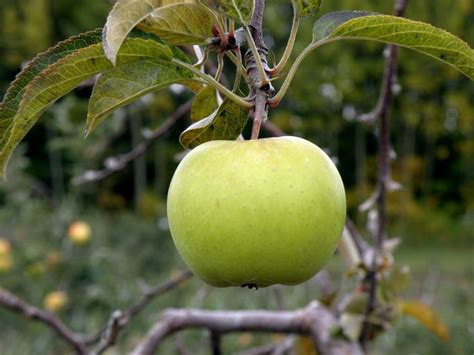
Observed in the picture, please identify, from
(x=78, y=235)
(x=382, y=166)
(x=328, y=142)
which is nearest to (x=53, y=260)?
(x=78, y=235)

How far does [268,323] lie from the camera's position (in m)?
1.25

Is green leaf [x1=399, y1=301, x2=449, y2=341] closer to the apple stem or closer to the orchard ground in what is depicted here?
the orchard ground

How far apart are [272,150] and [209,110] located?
5.2 inches

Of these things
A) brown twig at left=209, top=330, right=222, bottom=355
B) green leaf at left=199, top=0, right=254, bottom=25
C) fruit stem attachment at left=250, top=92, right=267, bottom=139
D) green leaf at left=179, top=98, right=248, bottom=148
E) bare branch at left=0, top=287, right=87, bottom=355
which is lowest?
brown twig at left=209, top=330, right=222, bottom=355

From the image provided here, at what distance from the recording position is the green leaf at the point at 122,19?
0.44 meters

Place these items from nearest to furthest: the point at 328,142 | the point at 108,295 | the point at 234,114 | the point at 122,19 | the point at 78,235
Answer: the point at 122,19
the point at 234,114
the point at 108,295
the point at 78,235
the point at 328,142

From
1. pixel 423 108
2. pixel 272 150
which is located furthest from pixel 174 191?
pixel 423 108

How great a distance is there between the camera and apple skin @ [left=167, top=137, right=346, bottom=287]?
54 cm

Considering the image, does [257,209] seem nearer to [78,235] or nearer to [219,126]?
[219,126]

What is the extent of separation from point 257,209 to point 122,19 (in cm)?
19

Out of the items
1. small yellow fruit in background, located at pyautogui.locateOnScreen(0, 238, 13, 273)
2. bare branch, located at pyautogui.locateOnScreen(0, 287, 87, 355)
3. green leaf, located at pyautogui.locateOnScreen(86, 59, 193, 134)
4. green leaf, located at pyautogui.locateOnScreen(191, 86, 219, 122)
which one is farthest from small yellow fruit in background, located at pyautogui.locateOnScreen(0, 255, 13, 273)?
green leaf, located at pyautogui.locateOnScreen(86, 59, 193, 134)

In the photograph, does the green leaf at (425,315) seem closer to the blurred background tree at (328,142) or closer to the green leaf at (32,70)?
the green leaf at (32,70)

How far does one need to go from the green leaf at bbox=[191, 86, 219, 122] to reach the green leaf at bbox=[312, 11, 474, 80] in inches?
5.7

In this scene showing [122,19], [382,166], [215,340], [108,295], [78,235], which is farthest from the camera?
[78,235]
